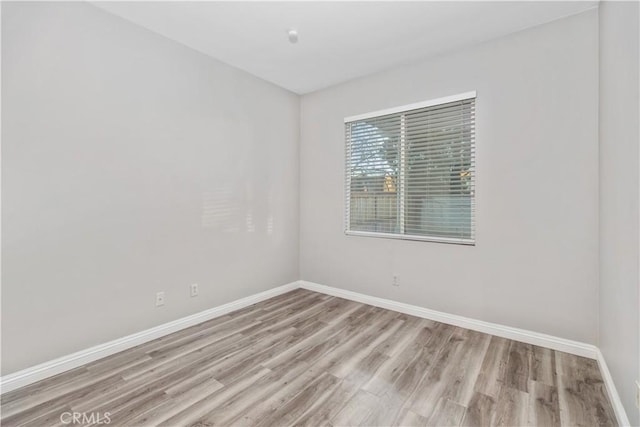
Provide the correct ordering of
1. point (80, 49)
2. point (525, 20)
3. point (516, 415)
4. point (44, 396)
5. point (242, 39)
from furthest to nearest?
1. point (242, 39)
2. point (525, 20)
3. point (80, 49)
4. point (44, 396)
5. point (516, 415)

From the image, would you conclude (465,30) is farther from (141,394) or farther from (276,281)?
(141,394)

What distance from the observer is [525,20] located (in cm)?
240

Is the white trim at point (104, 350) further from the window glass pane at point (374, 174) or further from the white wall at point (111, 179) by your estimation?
the window glass pane at point (374, 174)

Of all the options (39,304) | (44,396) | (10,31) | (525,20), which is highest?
(525,20)

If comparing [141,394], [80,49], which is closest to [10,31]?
[80,49]

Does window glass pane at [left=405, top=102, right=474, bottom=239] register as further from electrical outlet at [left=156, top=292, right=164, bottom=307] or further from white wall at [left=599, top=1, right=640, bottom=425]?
electrical outlet at [left=156, top=292, right=164, bottom=307]

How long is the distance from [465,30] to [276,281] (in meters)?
3.34

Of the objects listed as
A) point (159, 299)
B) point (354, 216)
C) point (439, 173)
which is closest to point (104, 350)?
point (159, 299)

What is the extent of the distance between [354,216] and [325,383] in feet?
6.80

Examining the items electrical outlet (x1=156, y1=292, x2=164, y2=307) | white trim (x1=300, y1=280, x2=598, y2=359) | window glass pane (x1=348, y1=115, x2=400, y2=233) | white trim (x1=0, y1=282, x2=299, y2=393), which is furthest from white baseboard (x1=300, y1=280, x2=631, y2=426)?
electrical outlet (x1=156, y1=292, x2=164, y2=307)

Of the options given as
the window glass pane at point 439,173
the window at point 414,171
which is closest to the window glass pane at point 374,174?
the window at point 414,171

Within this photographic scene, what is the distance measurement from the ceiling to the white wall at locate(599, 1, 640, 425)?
0.74 meters

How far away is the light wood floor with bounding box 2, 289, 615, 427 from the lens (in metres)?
1.66

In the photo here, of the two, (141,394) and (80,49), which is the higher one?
(80,49)
